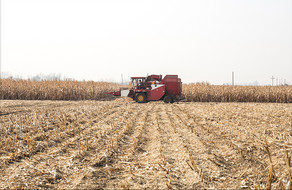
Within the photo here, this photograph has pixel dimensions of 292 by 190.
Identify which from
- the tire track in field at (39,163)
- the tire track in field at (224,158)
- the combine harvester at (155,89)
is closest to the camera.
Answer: the tire track in field at (224,158)

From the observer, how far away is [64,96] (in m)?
22.8

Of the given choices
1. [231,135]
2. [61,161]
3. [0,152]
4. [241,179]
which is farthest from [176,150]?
[0,152]

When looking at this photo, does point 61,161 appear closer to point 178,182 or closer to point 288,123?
point 178,182

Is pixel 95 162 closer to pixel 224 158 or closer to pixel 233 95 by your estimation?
pixel 224 158

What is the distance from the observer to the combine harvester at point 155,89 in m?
18.5

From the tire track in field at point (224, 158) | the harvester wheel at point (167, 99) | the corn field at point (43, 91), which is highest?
the corn field at point (43, 91)

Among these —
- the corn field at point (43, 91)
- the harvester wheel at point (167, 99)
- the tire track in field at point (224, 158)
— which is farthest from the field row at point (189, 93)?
the tire track in field at point (224, 158)

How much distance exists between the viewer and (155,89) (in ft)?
61.0

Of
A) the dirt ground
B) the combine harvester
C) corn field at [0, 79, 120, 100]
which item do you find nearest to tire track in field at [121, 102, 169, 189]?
the dirt ground

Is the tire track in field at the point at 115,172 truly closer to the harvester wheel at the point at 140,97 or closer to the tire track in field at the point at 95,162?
the tire track in field at the point at 95,162

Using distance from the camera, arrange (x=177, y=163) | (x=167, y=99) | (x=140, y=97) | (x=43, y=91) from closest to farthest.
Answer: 1. (x=177, y=163)
2. (x=140, y=97)
3. (x=167, y=99)
4. (x=43, y=91)

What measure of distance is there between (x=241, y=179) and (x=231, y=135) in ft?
11.0

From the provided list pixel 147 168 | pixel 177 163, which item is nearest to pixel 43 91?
pixel 147 168

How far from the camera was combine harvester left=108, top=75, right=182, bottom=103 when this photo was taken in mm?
18531
